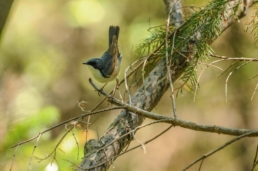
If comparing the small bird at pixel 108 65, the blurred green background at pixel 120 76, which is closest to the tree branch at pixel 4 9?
the small bird at pixel 108 65

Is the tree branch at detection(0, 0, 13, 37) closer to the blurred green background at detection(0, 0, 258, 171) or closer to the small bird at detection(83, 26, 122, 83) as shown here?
the small bird at detection(83, 26, 122, 83)

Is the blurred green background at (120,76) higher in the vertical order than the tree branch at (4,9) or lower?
higher

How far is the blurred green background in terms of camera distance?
3.93 meters

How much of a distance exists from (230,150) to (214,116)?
0.49m

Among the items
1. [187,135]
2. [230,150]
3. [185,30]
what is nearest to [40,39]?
[187,135]

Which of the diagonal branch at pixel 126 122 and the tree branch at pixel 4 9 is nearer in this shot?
the tree branch at pixel 4 9

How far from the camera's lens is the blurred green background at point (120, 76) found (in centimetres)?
393

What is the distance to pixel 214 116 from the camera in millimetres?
4781

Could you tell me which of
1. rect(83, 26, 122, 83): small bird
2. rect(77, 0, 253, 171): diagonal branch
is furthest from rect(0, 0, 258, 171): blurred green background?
rect(77, 0, 253, 171): diagonal branch

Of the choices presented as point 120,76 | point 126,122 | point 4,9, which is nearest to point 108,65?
point 126,122

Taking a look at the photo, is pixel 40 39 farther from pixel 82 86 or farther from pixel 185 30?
pixel 185 30

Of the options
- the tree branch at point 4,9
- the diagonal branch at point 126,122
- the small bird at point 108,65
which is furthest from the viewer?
the small bird at point 108,65

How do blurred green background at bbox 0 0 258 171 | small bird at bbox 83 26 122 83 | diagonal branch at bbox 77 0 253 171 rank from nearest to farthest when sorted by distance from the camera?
1. diagonal branch at bbox 77 0 253 171
2. small bird at bbox 83 26 122 83
3. blurred green background at bbox 0 0 258 171

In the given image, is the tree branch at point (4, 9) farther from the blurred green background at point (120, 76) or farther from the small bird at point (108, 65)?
the blurred green background at point (120, 76)
